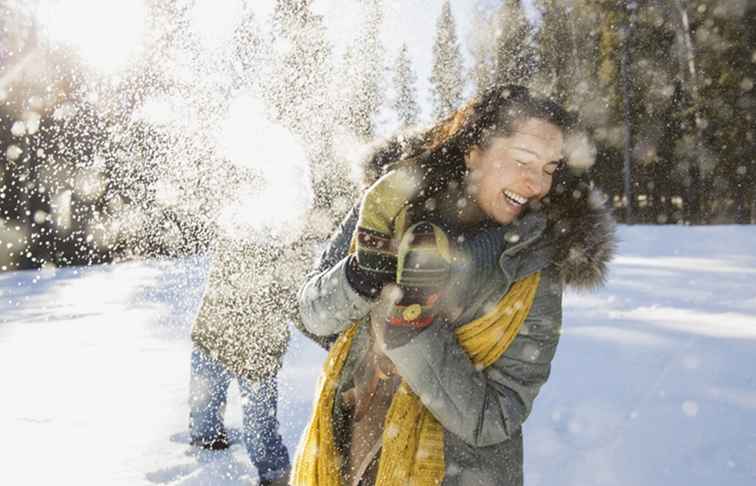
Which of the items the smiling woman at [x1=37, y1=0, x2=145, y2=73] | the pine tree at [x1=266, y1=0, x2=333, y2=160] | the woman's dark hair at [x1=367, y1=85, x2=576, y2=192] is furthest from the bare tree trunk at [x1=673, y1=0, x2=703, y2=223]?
the woman's dark hair at [x1=367, y1=85, x2=576, y2=192]

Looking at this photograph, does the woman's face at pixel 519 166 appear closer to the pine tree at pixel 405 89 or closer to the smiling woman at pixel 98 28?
the smiling woman at pixel 98 28

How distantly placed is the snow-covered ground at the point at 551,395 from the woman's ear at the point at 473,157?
6.33 ft

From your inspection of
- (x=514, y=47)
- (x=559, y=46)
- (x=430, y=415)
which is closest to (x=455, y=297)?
(x=430, y=415)

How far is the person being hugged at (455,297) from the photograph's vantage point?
1.21m

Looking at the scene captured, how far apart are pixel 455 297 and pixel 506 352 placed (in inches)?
6.3

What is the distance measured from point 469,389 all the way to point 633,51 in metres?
26.2

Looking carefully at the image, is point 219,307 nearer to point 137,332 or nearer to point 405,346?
point 405,346

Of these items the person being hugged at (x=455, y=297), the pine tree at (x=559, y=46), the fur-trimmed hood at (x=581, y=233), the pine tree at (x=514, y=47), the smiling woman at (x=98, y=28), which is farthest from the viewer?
the pine tree at (x=514, y=47)

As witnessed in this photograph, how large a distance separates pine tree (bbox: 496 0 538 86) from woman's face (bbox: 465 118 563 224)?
25.6 metres

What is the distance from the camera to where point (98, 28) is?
10.4 metres

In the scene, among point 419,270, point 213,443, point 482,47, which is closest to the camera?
point 419,270

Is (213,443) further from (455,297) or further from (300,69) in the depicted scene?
(300,69)

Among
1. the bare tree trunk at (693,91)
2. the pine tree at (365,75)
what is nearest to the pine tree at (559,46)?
the bare tree trunk at (693,91)

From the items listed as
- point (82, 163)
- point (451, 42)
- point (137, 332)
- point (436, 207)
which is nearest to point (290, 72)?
point (137, 332)
